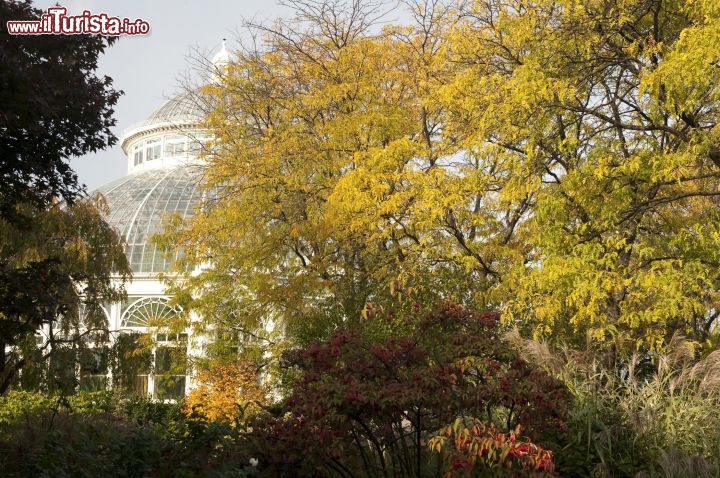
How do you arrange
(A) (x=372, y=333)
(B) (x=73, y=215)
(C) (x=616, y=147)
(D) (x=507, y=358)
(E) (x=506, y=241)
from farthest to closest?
(B) (x=73, y=215), (E) (x=506, y=241), (A) (x=372, y=333), (C) (x=616, y=147), (D) (x=507, y=358)

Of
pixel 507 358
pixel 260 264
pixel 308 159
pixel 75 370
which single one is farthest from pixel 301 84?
pixel 507 358

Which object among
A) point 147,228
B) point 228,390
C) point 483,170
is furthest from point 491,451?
point 147,228

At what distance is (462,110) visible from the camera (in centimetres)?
1427

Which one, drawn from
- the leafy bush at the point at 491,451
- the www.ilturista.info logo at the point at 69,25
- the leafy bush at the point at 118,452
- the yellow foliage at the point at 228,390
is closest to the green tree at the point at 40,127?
the www.ilturista.info logo at the point at 69,25

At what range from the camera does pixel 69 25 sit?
10211mm

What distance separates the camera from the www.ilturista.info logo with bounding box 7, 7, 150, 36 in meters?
9.55

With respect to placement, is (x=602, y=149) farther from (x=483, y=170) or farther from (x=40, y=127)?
(x=40, y=127)

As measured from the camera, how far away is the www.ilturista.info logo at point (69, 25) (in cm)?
955

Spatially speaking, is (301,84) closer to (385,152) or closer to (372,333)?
(385,152)

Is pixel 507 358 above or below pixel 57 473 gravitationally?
above

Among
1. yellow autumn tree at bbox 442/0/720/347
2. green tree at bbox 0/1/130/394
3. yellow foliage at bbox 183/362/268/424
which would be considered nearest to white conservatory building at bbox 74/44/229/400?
yellow foliage at bbox 183/362/268/424

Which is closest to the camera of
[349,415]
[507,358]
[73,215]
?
[349,415]

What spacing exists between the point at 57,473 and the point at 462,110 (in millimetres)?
9386

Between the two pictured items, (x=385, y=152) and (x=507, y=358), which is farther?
(x=385, y=152)
